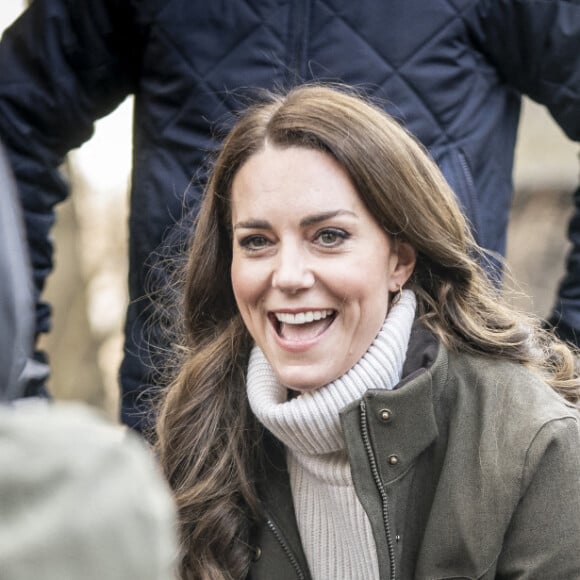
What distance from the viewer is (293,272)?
7.83 feet

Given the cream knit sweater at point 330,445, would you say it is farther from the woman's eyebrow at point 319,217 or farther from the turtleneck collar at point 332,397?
the woman's eyebrow at point 319,217

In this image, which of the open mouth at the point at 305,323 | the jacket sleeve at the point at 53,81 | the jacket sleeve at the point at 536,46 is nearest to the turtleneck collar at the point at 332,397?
the open mouth at the point at 305,323

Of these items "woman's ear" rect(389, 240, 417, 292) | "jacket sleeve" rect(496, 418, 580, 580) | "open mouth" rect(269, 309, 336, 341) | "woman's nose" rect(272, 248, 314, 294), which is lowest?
"jacket sleeve" rect(496, 418, 580, 580)

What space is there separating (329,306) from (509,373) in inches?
17.0

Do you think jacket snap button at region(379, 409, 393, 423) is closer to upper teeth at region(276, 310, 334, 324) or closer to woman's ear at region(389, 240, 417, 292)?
upper teeth at region(276, 310, 334, 324)

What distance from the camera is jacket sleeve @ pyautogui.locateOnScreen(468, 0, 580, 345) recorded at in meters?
2.75

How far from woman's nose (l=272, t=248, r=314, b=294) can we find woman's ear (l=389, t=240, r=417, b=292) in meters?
0.24

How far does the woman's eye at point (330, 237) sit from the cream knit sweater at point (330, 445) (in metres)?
0.21

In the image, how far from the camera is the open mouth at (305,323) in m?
2.42

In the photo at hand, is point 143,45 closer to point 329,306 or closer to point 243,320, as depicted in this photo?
point 243,320

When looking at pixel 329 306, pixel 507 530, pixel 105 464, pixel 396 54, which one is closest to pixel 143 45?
pixel 396 54

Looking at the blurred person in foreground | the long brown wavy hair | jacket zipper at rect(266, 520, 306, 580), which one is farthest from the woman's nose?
the blurred person in foreground

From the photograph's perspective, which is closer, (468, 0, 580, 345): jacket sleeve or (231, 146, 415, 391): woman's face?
(231, 146, 415, 391): woman's face

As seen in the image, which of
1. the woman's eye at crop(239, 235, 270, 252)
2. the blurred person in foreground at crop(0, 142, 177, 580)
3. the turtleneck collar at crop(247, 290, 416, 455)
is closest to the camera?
the blurred person in foreground at crop(0, 142, 177, 580)
